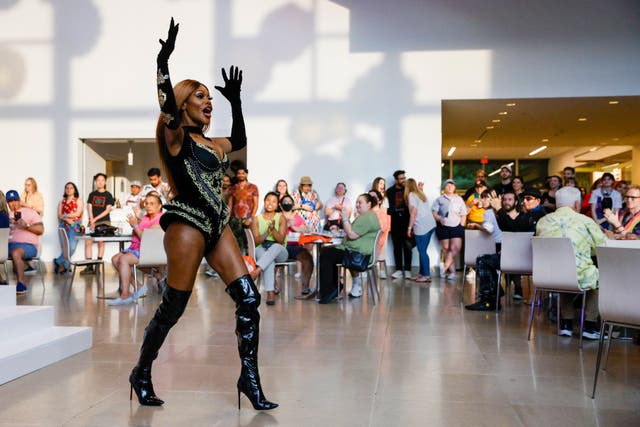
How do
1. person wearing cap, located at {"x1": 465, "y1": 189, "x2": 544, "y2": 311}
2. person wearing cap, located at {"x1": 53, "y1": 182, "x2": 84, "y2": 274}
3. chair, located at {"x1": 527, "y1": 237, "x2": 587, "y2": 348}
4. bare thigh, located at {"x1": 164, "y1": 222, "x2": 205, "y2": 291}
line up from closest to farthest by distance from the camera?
1. bare thigh, located at {"x1": 164, "y1": 222, "x2": 205, "y2": 291}
2. chair, located at {"x1": 527, "y1": 237, "x2": 587, "y2": 348}
3. person wearing cap, located at {"x1": 465, "y1": 189, "x2": 544, "y2": 311}
4. person wearing cap, located at {"x1": 53, "y1": 182, "x2": 84, "y2": 274}

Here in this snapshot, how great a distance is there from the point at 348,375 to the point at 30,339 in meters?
2.13

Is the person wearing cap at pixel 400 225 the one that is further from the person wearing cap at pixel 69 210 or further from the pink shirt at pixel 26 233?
the pink shirt at pixel 26 233

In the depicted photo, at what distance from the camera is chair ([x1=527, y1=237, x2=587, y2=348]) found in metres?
4.99

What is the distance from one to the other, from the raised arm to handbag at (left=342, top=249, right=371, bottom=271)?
428 centimetres

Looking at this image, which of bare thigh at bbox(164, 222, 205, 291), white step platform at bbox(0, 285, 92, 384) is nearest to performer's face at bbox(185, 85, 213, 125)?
bare thigh at bbox(164, 222, 205, 291)

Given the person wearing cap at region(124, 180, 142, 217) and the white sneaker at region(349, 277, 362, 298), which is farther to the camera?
the person wearing cap at region(124, 180, 142, 217)

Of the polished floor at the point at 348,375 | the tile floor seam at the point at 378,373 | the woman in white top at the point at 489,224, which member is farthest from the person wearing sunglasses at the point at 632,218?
the tile floor seam at the point at 378,373

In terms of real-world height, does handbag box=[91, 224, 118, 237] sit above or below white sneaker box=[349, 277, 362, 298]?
above

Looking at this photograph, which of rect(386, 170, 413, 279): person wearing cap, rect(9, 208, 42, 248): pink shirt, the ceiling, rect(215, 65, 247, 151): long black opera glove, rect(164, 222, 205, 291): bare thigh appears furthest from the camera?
the ceiling

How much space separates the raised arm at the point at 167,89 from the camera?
2.86 m

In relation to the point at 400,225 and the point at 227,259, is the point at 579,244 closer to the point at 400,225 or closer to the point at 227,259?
the point at 227,259

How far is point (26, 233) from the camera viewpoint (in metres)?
8.16

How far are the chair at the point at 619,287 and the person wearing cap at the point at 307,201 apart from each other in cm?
692

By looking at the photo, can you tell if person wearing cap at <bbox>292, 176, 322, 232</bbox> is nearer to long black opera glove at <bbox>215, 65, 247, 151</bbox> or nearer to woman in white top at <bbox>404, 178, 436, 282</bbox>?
woman in white top at <bbox>404, 178, 436, 282</bbox>
